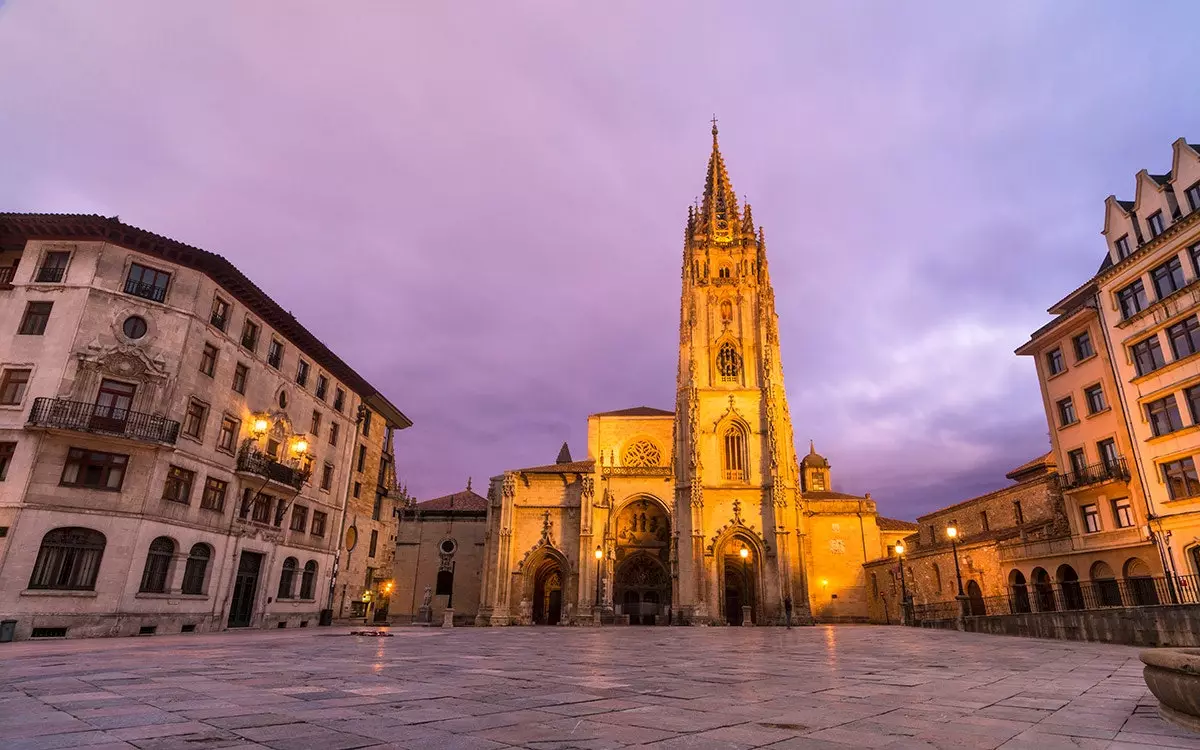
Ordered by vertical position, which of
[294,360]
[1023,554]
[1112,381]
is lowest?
[1023,554]

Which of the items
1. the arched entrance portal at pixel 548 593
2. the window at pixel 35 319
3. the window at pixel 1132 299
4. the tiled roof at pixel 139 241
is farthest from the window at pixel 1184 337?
the window at pixel 35 319

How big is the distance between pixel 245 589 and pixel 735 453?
3088 centimetres

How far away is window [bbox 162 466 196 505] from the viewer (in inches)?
899

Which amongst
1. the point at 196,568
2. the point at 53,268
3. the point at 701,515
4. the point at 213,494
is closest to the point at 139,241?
the point at 53,268

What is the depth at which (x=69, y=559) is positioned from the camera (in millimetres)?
20172

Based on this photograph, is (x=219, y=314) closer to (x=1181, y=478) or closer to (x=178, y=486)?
(x=178, y=486)

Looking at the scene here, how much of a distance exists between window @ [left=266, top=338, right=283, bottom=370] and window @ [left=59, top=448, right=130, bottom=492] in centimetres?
836

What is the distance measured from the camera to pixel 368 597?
39.0 m

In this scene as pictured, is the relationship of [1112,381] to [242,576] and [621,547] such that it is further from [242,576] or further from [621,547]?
[242,576]

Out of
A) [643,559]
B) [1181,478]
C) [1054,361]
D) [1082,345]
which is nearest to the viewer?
[1181,478]

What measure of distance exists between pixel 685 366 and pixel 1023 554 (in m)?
23.9

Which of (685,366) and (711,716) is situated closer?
(711,716)

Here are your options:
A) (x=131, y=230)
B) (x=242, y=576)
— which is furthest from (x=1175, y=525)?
(x=131, y=230)

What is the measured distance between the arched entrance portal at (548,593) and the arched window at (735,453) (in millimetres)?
14516
